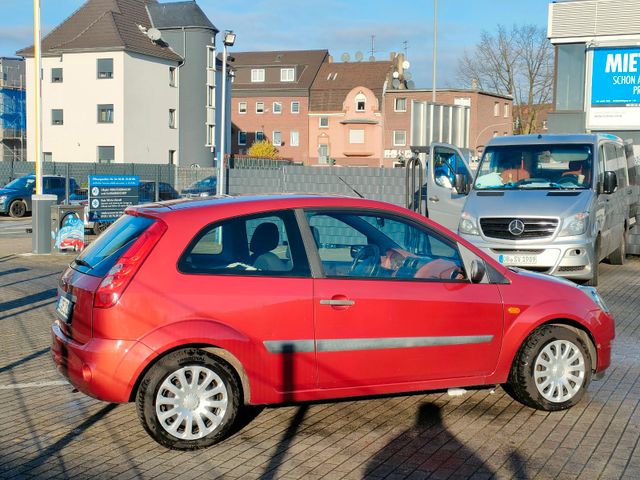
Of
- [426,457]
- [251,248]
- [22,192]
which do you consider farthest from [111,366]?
[22,192]

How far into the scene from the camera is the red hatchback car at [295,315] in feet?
18.6

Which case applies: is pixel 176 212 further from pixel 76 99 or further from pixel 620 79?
A: pixel 76 99

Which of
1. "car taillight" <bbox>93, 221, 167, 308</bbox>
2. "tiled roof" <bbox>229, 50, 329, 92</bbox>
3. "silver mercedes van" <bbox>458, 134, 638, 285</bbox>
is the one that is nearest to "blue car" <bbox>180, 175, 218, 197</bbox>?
"silver mercedes van" <bbox>458, 134, 638, 285</bbox>

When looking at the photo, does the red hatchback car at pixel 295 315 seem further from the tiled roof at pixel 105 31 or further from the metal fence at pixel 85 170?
the tiled roof at pixel 105 31

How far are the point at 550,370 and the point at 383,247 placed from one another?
1.59m

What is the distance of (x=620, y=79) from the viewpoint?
22.8 m

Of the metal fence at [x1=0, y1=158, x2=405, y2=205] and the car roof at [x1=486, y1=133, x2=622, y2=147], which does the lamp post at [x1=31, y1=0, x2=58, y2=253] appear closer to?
the metal fence at [x1=0, y1=158, x2=405, y2=205]

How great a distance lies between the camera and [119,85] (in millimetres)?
56500

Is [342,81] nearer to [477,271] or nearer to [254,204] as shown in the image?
[477,271]

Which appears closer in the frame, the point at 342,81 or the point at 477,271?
the point at 477,271

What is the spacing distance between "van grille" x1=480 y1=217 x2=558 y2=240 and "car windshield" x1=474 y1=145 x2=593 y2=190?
38.0 inches

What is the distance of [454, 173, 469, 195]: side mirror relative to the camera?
14.1 m

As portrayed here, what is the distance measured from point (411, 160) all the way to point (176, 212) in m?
11.4

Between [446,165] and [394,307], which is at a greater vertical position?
[446,165]
